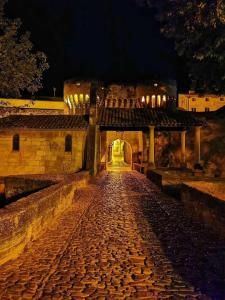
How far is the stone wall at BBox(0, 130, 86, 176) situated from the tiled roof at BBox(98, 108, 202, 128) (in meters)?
2.21

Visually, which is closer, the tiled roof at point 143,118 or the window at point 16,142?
the tiled roof at point 143,118

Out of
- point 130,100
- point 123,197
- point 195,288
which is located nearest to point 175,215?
point 123,197

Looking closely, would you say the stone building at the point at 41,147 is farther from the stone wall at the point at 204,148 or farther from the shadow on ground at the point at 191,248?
the shadow on ground at the point at 191,248

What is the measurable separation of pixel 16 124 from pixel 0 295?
21650 mm

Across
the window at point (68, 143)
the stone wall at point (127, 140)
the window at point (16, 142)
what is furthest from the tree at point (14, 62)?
the stone wall at point (127, 140)

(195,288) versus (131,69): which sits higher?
(131,69)

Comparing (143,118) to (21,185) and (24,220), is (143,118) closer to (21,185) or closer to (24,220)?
(21,185)

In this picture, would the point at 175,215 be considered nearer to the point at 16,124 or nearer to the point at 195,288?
the point at 195,288

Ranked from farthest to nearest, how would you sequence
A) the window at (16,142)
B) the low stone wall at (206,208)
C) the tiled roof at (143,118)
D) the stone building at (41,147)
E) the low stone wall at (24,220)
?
the window at (16,142), the stone building at (41,147), the tiled roof at (143,118), the low stone wall at (206,208), the low stone wall at (24,220)

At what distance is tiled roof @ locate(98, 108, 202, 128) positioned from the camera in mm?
23859

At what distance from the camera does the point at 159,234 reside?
7.22m

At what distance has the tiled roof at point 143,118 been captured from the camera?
23859 mm

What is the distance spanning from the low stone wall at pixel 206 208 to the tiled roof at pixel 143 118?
1398 centimetres

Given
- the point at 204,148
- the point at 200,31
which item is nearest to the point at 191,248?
the point at 200,31
